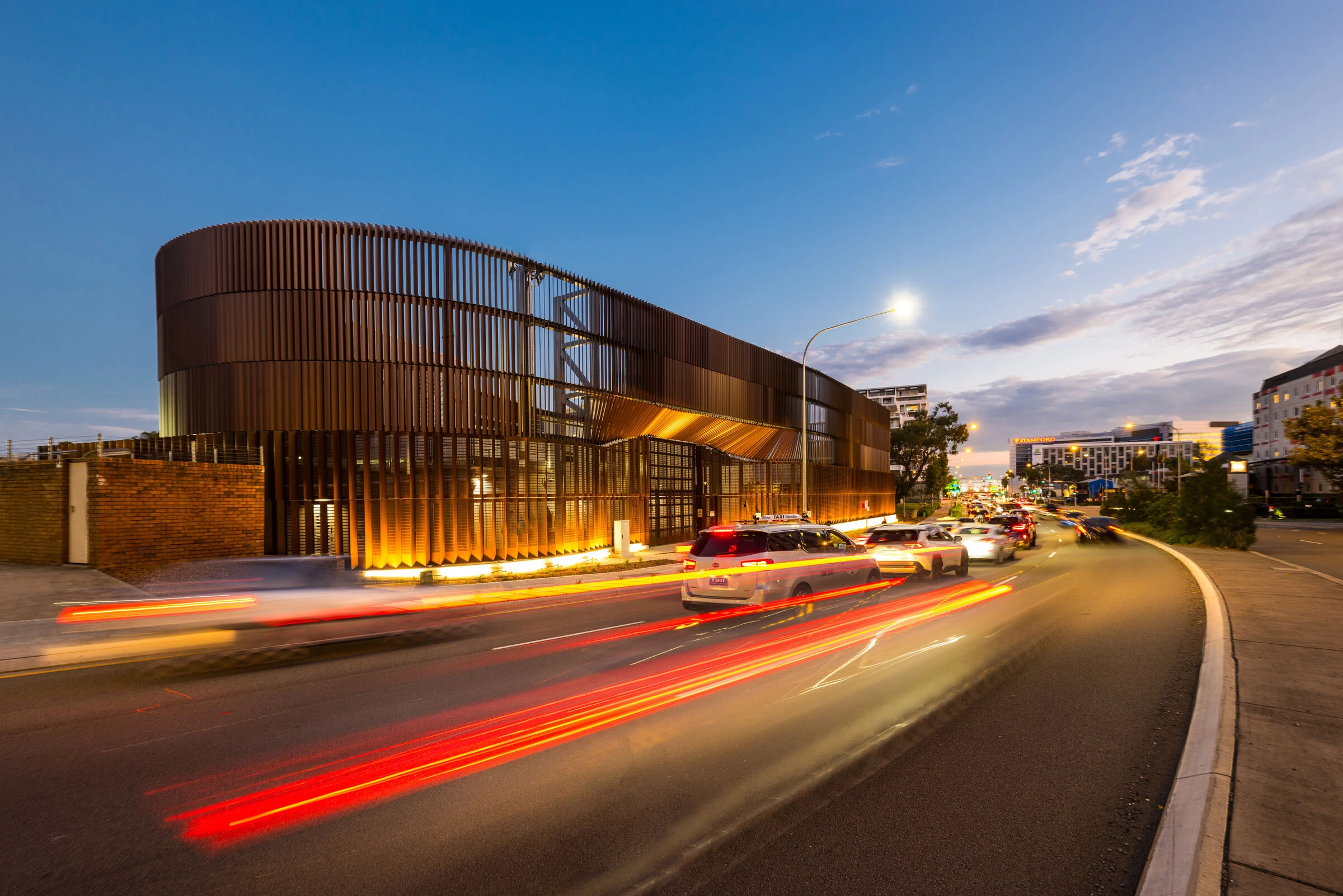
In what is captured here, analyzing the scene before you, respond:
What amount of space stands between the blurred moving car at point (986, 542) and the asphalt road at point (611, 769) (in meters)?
12.8

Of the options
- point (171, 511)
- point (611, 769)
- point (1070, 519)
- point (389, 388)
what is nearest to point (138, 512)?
point (171, 511)

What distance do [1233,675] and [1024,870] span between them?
5194mm

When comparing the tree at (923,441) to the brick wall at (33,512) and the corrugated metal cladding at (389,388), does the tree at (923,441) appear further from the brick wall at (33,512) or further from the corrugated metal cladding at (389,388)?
the brick wall at (33,512)

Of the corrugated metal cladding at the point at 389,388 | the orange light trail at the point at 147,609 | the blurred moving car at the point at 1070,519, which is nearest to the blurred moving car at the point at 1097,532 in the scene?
the blurred moving car at the point at 1070,519

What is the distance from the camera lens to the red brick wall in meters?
15.8

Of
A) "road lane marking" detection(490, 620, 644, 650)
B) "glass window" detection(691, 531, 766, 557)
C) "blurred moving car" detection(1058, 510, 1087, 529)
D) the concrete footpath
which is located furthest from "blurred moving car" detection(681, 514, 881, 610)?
"blurred moving car" detection(1058, 510, 1087, 529)

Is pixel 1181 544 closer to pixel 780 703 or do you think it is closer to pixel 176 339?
pixel 780 703

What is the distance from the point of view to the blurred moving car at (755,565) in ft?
38.7

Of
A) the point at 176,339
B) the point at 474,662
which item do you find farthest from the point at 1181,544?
the point at 176,339

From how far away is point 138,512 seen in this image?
53.7 feet

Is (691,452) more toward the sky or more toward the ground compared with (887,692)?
more toward the sky

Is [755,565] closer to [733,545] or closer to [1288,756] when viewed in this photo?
[733,545]

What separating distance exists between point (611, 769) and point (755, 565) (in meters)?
6.87

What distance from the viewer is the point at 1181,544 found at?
2773cm
